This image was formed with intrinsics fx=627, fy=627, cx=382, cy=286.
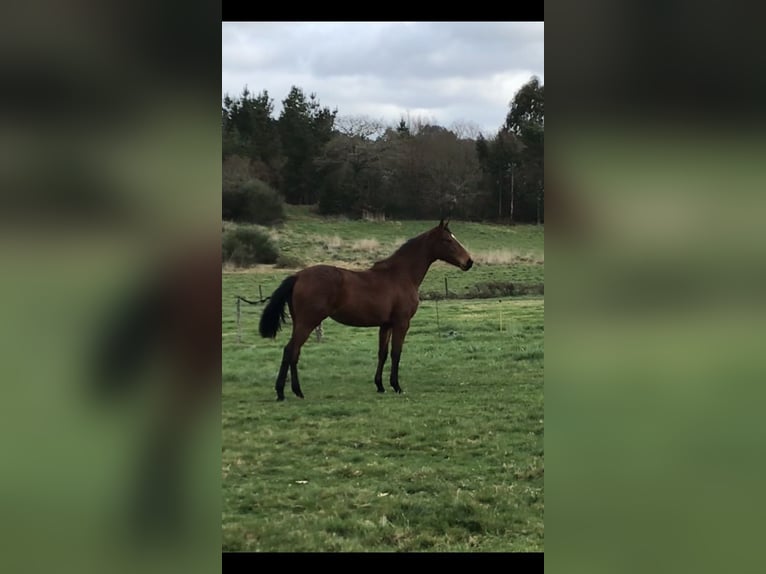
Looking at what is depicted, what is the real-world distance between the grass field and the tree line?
220 millimetres

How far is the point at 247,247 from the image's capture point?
5.44 metres

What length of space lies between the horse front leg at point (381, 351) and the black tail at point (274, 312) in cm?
98

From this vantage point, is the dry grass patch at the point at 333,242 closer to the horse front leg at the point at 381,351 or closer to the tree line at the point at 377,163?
the tree line at the point at 377,163

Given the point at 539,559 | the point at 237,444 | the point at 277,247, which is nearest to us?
the point at 539,559

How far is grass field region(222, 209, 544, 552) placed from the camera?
11.7ft

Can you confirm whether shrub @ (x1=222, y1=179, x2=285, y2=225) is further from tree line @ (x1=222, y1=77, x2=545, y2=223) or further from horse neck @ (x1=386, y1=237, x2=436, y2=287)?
horse neck @ (x1=386, y1=237, x2=436, y2=287)

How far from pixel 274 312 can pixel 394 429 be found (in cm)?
147
